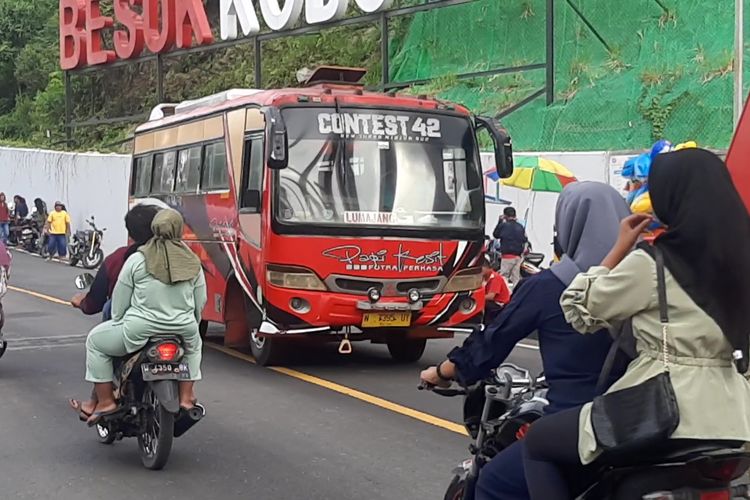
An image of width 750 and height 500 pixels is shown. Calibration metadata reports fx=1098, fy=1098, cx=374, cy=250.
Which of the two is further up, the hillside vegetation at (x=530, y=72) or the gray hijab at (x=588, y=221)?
the hillside vegetation at (x=530, y=72)

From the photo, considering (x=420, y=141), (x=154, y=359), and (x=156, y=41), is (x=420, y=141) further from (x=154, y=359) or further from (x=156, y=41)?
→ (x=156, y=41)

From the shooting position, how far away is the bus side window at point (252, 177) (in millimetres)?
11289

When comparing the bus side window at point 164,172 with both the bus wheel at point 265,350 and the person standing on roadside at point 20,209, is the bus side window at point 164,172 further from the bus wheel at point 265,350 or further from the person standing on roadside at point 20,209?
the person standing on roadside at point 20,209

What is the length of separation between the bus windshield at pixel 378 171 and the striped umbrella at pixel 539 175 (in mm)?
6481

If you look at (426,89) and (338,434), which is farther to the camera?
(426,89)

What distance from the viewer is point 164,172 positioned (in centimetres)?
1497

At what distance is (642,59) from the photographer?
22.8 metres

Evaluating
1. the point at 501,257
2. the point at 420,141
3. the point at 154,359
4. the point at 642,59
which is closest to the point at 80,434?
the point at 154,359

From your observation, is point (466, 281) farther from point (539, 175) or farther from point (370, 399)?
point (539, 175)

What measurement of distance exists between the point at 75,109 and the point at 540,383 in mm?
42247

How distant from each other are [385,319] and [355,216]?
1069 mm

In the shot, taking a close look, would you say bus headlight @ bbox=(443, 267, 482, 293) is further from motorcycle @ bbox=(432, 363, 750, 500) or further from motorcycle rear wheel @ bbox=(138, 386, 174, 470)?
motorcycle @ bbox=(432, 363, 750, 500)

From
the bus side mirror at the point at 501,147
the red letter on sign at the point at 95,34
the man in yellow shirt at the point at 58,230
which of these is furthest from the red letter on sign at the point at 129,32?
the bus side mirror at the point at 501,147

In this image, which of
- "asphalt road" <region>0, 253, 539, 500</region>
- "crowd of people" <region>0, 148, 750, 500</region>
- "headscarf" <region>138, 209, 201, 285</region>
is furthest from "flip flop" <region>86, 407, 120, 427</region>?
"crowd of people" <region>0, 148, 750, 500</region>
